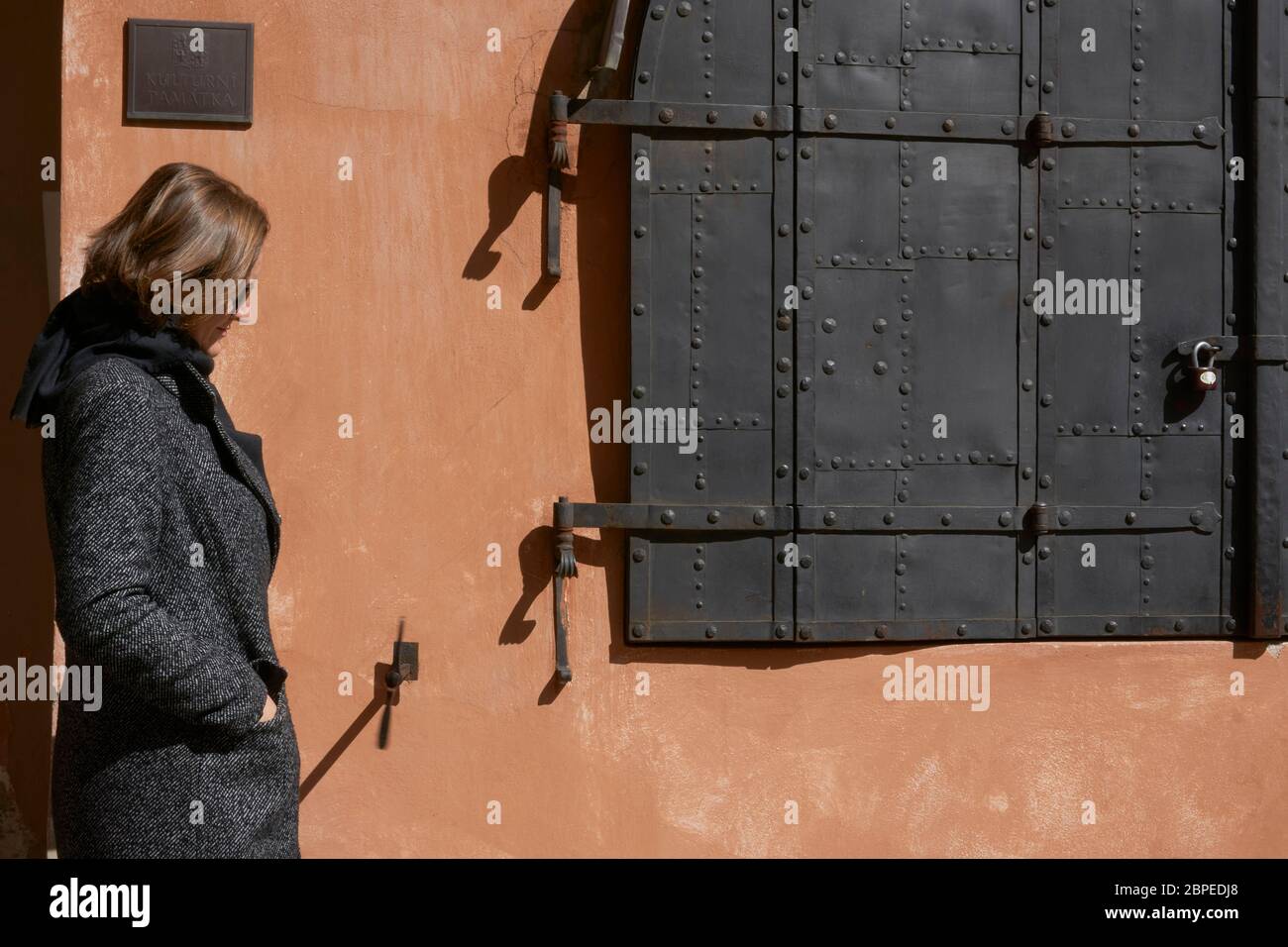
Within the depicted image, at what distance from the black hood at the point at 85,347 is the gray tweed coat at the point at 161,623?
35mm

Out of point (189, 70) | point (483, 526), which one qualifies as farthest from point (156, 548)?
point (189, 70)

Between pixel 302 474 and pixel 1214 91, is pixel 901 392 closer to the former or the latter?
pixel 1214 91

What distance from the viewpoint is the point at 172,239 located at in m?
1.85

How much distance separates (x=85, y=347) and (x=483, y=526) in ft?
4.88

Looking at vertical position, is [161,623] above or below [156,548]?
below

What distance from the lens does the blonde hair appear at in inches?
72.9

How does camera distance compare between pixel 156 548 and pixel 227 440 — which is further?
pixel 227 440

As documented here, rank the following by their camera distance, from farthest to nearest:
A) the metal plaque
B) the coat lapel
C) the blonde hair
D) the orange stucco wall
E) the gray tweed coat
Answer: the orange stucco wall < the metal plaque < the coat lapel < the blonde hair < the gray tweed coat

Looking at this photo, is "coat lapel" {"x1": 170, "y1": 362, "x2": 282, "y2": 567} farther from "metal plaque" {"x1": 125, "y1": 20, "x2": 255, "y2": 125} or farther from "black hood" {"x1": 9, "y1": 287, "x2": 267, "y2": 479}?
"metal plaque" {"x1": 125, "y1": 20, "x2": 255, "y2": 125}

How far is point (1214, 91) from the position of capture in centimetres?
344

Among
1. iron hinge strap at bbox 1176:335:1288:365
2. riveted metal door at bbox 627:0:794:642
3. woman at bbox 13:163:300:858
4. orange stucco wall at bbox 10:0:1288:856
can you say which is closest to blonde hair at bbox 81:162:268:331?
woman at bbox 13:163:300:858

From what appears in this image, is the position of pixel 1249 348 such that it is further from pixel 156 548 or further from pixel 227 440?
pixel 156 548

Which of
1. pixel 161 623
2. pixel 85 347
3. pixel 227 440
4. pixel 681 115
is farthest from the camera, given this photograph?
pixel 681 115

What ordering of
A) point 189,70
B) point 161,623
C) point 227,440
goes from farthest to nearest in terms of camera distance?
point 189,70 < point 227,440 < point 161,623
